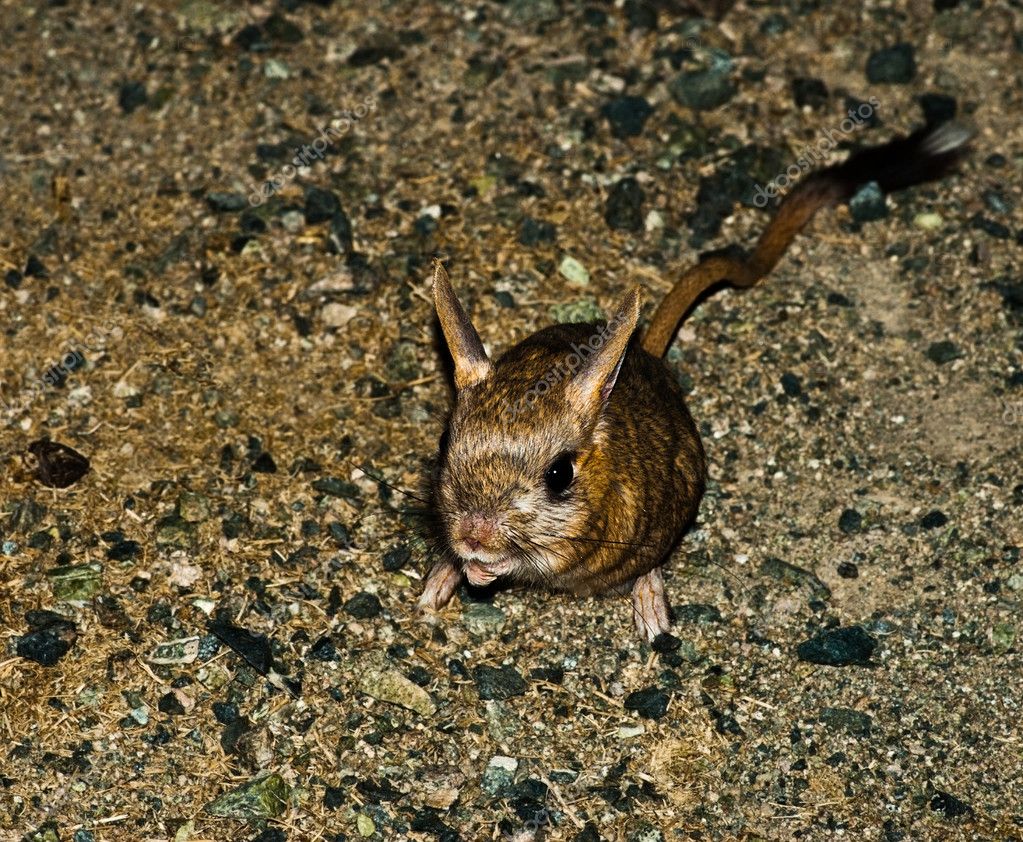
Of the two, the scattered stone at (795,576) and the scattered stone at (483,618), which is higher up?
the scattered stone at (795,576)

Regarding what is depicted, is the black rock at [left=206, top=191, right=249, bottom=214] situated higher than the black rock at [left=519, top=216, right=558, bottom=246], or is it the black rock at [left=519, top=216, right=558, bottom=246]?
the black rock at [left=519, top=216, right=558, bottom=246]

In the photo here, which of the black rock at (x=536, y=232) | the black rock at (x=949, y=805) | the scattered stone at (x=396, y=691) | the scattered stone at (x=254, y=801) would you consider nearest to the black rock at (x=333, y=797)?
the scattered stone at (x=254, y=801)

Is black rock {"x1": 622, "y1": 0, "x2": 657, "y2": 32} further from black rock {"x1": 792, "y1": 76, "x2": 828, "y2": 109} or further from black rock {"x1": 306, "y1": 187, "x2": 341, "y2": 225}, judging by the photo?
black rock {"x1": 306, "y1": 187, "x2": 341, "y2": 225}

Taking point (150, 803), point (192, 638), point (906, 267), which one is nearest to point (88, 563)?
point (192, 638)

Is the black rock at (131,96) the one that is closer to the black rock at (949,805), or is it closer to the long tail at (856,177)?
the long tail at (856,177)

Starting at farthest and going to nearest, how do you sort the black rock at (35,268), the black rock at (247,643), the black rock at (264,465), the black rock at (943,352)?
1. the black rock at (35,268)
2. the black rock at (943,352)
3. the black rock at (264,465)
4. the black rock at (247,643)

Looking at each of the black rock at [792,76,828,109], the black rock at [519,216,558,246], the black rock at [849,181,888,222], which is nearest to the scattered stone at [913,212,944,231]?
the black rock at [849,181,888,222]
